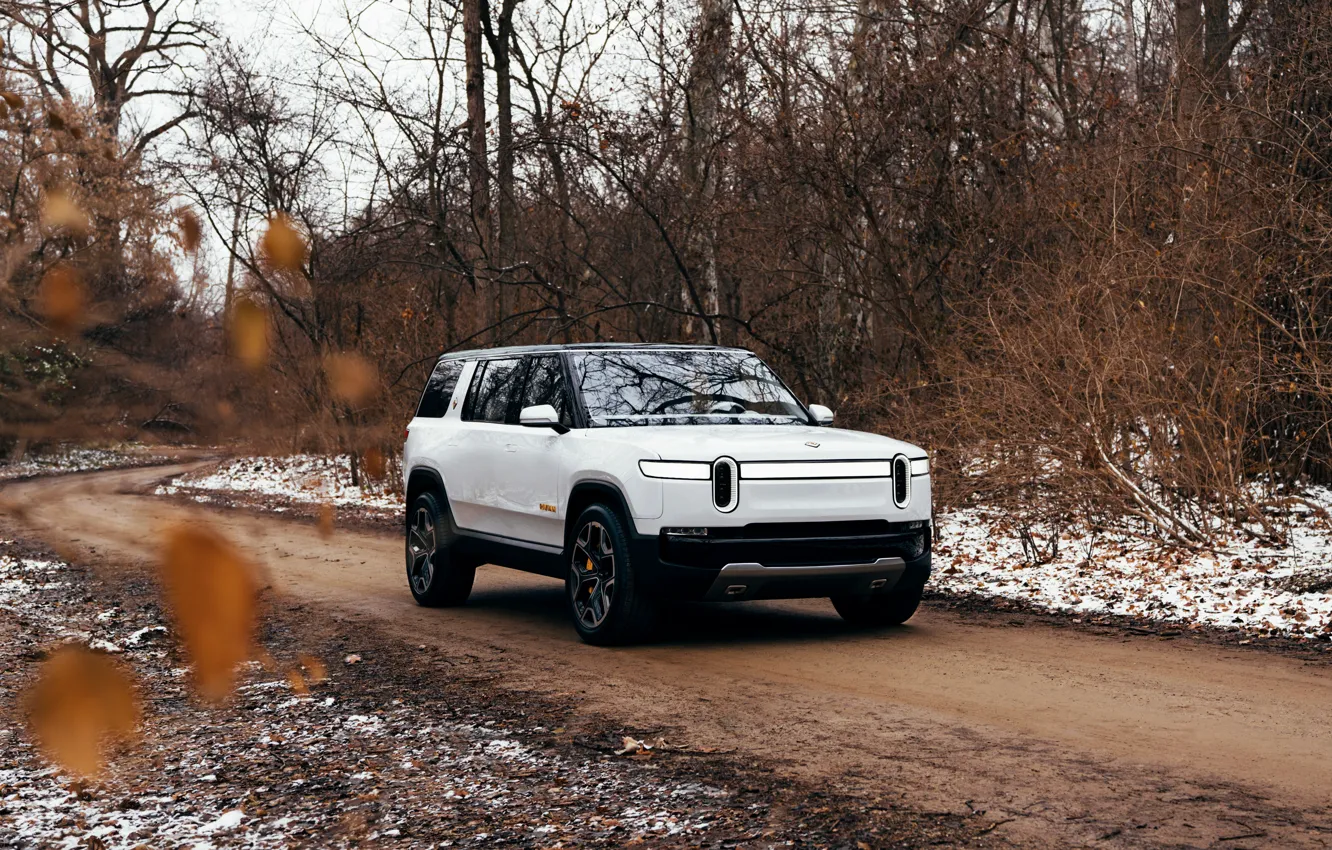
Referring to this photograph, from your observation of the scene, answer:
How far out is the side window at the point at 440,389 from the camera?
11.4 m

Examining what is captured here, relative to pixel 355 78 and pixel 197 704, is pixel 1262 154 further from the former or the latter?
pixel 355 78

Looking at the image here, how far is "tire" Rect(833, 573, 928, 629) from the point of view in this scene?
931 cm

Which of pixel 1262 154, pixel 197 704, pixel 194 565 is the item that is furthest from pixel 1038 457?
pixel 194 565

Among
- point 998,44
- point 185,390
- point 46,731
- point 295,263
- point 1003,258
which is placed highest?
point 998,44

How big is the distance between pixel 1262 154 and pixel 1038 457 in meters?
3.50

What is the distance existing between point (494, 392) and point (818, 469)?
3163 millimetres

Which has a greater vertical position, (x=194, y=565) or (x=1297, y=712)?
(x=194, y=565)

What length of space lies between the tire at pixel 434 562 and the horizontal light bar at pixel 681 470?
116 inches

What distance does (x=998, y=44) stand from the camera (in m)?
15.9

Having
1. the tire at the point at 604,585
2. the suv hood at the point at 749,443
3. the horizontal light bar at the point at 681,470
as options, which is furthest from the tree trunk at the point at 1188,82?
the tire at the point at 604,585

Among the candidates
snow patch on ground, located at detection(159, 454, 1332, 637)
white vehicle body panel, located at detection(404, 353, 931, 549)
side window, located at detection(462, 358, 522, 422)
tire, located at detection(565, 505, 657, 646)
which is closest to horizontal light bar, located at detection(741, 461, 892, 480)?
white vehicle body panel, located at detection(404, 353, 931, 549)

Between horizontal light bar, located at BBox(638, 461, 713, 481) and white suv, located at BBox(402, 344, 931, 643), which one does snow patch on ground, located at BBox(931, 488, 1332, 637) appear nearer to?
white suv, located at BBox(402, 344, 931, 643)

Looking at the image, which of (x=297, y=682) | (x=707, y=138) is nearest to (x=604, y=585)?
(x=297, y=682)

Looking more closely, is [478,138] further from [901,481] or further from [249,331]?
[249,331]
